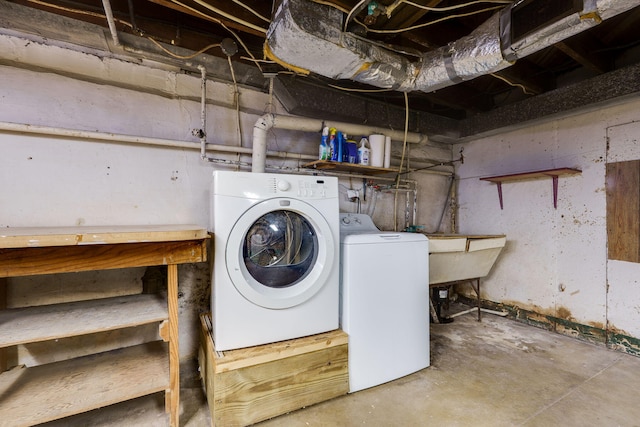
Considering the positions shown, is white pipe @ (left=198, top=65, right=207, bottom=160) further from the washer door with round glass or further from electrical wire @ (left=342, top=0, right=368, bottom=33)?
electrical wire @ (left=342, top=0, right=368, bottom=33)

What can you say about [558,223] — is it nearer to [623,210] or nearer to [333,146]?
[623,210]

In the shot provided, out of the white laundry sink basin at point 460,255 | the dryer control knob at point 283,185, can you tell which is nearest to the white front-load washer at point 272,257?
the dryer control knob at point 283,185

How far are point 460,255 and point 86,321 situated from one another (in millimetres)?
2545

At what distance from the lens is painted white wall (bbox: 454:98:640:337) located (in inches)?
90.8

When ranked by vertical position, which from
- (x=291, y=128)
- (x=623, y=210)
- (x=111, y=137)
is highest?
(x=291, y=128)

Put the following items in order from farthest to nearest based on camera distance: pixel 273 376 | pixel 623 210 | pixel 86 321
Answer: pixel 623 210 < pixel 273 376 < pixel 86 321

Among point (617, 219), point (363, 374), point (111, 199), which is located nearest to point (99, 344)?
point (111, 199)

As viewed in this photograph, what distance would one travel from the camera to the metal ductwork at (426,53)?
1.29 meters

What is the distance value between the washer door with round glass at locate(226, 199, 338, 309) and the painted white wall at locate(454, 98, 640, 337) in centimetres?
226

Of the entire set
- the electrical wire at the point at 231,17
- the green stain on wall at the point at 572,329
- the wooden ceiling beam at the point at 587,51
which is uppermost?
the wooden ceiling beam at the point at 587,51

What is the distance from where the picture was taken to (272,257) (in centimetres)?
169

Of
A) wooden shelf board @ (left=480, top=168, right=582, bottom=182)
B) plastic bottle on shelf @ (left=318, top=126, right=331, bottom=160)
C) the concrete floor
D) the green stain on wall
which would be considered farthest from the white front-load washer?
the green stain on wall

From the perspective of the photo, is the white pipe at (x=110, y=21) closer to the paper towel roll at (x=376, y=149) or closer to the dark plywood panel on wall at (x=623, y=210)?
the paper towel roll at (x=376, y=149)

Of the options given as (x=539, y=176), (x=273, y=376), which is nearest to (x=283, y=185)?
(x=273, y=376)
